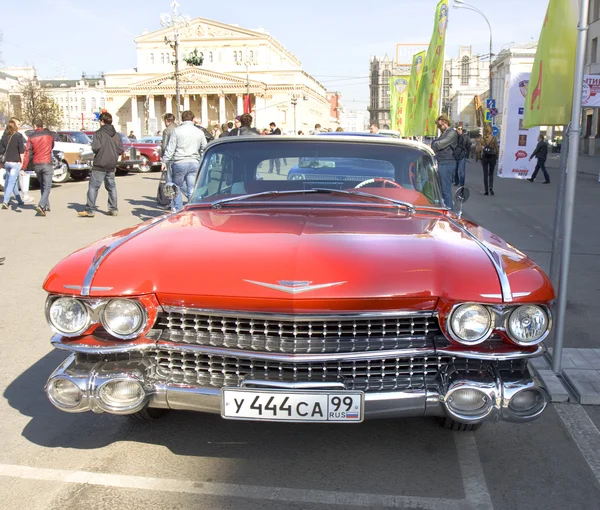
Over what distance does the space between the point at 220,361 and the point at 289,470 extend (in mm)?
695

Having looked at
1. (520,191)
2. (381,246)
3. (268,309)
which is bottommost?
(520,191)

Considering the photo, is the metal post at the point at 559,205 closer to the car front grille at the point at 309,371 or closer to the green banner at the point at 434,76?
the car front grille at the point at 309,371

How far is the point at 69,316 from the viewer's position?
2967mm

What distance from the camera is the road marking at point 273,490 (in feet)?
9.44

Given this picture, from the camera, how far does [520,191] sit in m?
19.8

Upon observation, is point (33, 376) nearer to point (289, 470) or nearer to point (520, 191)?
point (289, 470)

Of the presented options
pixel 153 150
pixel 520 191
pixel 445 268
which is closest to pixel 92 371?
pixel 445 268

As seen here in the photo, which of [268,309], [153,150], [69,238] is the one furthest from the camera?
[153,150]

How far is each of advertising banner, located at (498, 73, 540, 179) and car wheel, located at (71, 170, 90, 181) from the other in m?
14.8

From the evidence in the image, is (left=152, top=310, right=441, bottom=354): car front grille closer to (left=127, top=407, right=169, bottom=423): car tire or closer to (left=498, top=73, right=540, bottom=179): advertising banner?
(left=127, top=407, right=169, bottom=423): car tire

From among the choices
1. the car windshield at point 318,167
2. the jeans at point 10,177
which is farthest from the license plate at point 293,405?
the jeans at point 10,177

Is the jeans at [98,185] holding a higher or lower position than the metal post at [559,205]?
lower

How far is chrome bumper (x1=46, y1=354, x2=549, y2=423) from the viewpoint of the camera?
279cm

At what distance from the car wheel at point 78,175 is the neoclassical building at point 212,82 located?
263ft
